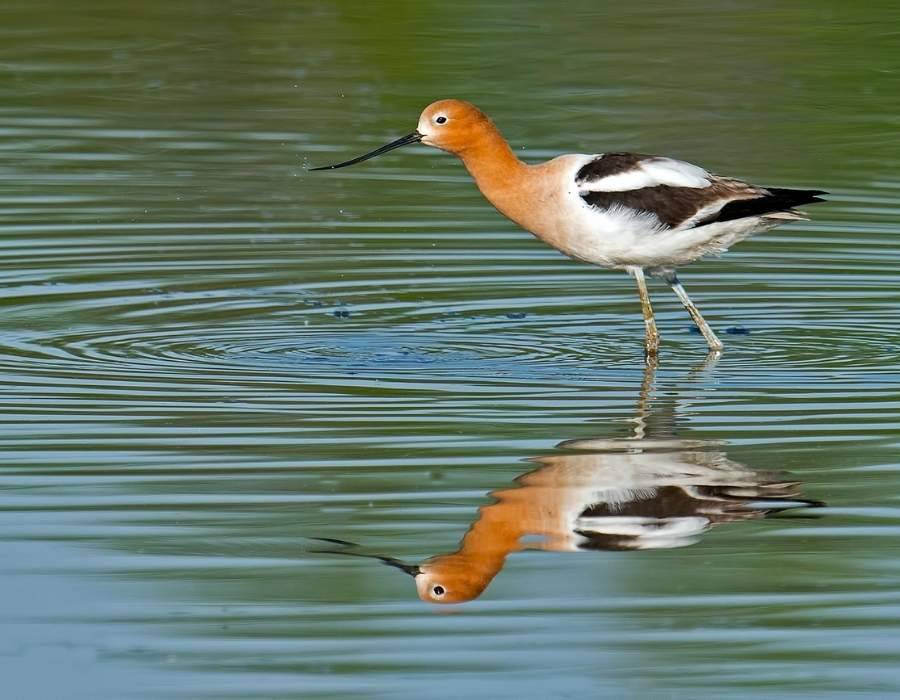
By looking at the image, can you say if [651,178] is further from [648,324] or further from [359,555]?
[359,555]

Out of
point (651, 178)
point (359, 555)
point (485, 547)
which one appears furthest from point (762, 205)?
point (359, 555)

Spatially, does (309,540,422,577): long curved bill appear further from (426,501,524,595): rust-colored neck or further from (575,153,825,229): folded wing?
(575,153,825,229): folded wing

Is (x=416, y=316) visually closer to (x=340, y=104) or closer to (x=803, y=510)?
(x=803, y=510)

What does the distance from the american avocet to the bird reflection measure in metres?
2.51

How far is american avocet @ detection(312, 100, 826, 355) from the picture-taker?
11.0 meters

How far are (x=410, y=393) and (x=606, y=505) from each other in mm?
2317

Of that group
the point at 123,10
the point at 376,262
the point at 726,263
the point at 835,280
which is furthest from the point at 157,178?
the point at 123,10

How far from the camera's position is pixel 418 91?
64.1 ft

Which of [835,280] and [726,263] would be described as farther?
[726,263]

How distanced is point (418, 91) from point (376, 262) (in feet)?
20.4

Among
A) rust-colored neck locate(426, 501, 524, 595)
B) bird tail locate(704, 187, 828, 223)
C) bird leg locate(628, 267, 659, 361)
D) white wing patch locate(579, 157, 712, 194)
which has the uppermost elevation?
white wing patch locate(579, 157, 712, 194)

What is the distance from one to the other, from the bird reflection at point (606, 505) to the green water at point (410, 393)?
0.03 meters

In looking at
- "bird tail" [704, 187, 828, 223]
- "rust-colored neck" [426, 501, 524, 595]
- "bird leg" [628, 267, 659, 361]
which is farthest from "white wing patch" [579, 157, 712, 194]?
"rust-colored neck" [426, 501, 524, 595]

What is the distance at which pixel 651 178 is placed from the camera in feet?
36.4
